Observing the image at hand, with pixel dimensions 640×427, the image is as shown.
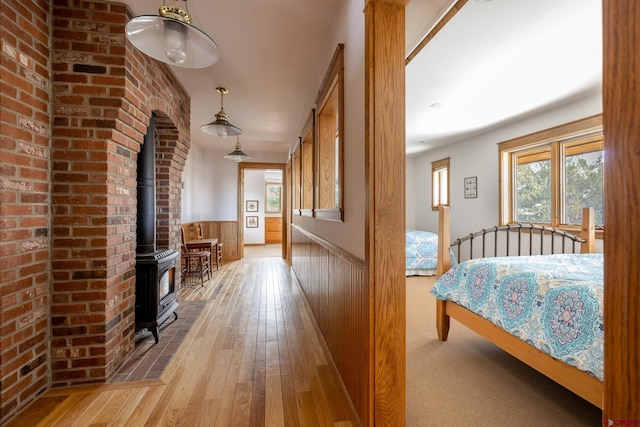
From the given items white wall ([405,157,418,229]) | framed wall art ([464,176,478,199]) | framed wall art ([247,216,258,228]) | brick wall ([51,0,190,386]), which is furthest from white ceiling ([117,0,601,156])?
framed wall art ([247,216,258,228])

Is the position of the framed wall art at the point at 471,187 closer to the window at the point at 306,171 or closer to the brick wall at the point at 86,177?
the window at the point at 306,171

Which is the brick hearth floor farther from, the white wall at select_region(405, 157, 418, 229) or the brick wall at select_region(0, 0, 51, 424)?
the white wall at select_region(405, 157, 418, 229)

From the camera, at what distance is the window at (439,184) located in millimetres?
5750

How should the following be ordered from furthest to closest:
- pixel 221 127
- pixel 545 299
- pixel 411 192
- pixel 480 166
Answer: pixel 411 192, pixel 480 166, pixel 221 127, pixel 545 299

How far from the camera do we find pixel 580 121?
326 centimetres

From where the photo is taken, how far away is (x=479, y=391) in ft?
5.69

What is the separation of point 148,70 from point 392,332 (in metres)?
2.56

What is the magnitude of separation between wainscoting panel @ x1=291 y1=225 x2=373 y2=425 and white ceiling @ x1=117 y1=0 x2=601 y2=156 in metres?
1.67

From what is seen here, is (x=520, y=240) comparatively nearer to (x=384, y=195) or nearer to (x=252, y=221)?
(x=384, y=195)

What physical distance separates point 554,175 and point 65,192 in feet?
17.1

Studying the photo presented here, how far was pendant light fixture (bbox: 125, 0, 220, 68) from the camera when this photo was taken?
120 centimetres

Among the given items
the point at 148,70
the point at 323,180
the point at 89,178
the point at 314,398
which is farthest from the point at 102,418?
the point at 148,70

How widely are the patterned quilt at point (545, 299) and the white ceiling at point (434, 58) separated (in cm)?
172

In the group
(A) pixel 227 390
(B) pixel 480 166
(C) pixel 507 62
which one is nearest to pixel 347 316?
(A) pixel 227 390
